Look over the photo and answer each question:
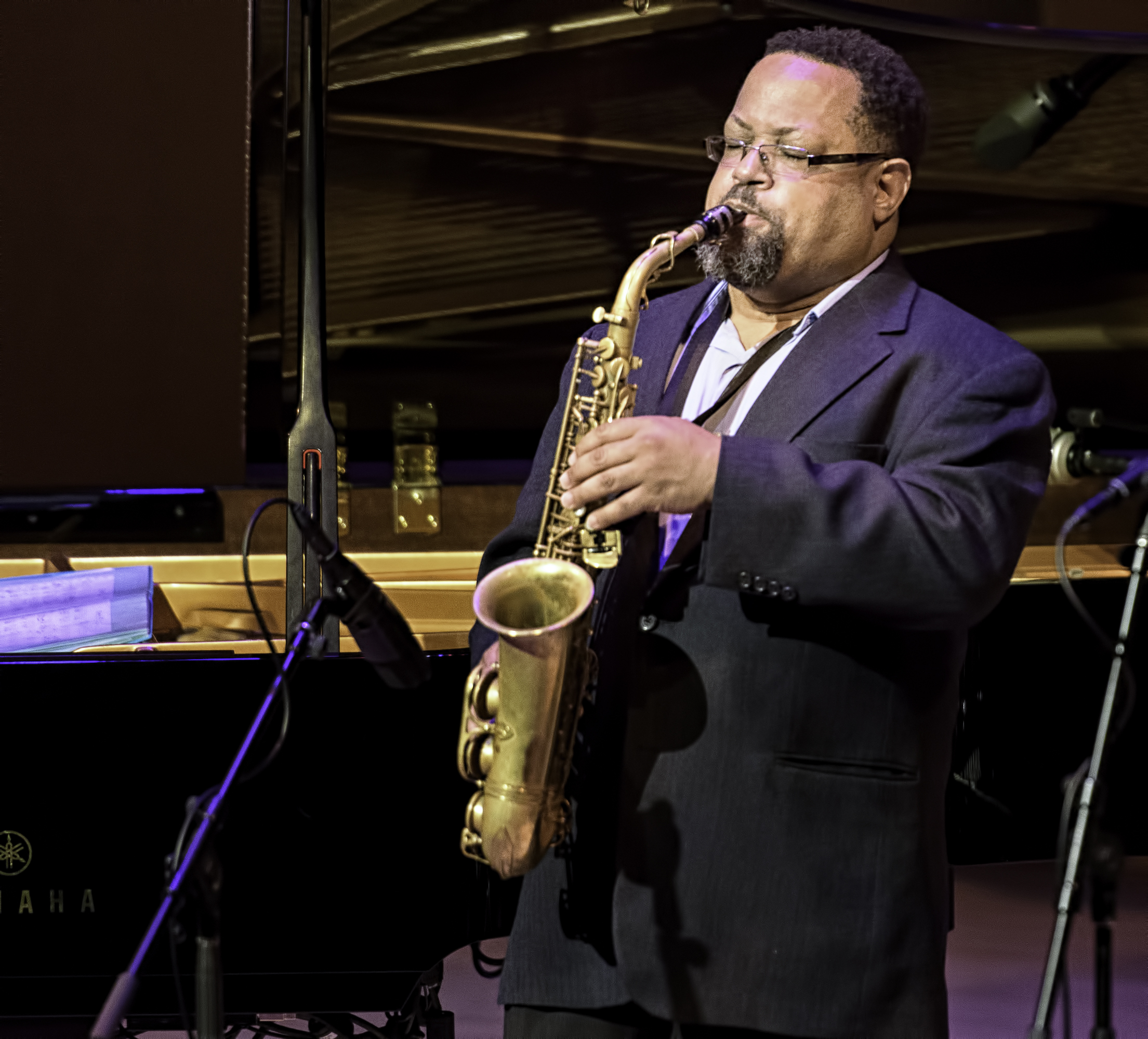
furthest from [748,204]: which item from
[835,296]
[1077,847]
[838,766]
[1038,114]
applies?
[1038,114]

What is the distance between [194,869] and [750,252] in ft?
3.72

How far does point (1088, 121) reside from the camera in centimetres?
492

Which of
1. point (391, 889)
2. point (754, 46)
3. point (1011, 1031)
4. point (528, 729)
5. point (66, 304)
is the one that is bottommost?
point (1011, 1031)

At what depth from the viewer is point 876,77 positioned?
7.29 feet

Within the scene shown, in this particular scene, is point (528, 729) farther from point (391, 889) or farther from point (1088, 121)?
point (1088, 121)

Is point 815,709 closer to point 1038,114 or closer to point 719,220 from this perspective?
point 719,220

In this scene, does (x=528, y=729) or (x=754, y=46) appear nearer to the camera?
(x=528, y=729)

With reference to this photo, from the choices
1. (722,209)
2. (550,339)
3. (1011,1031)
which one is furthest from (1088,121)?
(722,209)

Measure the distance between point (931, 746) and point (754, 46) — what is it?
2.98 metres

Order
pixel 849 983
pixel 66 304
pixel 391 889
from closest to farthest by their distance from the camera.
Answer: pixel 849 983
pixel 391 889
pixel 66 304

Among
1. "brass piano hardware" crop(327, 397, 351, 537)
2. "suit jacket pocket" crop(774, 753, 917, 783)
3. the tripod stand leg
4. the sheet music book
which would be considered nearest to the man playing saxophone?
"suit jacket pocket" crop(774, 753, 917, 783)

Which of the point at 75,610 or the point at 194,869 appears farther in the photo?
the point at 75,610

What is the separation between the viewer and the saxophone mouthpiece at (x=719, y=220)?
213 cm

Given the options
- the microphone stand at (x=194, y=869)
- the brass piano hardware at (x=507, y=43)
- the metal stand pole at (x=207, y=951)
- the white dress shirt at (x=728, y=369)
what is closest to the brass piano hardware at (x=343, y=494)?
the brass piano hardware at (x=507, y=43)
